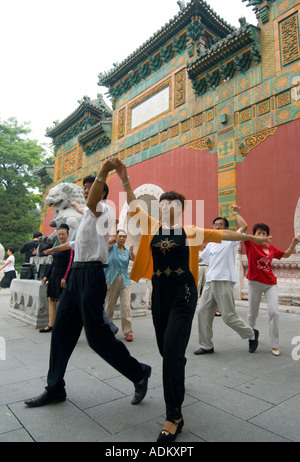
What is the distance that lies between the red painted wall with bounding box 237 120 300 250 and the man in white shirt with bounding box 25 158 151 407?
645 centimetres

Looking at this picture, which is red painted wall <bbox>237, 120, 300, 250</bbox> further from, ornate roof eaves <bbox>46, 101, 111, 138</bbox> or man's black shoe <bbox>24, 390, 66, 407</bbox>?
ornate roof eaves <bbox>46, 101, 111, 138</bbox>

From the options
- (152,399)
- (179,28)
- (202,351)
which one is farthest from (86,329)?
(179,28)

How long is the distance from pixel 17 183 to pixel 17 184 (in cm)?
16

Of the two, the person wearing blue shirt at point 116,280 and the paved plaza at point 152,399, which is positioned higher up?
the person wearing blue shirt at point 116,280

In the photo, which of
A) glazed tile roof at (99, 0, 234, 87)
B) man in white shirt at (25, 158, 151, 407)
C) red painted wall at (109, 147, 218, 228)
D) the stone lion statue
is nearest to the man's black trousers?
man in white shirt at (25, 158, 151, 407)

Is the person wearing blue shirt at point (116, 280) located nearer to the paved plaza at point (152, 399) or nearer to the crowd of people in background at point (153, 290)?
the paved plaza at point (152, 399)

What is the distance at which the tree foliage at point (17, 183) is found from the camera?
22.8 meters

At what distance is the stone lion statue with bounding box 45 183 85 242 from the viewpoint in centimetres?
488

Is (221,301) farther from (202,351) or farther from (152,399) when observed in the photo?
(152,399)

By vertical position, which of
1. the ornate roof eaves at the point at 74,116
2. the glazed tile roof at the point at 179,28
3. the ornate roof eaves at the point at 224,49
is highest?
the glazed tile roof at the point at 179,28

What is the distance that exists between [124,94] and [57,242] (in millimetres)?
11115

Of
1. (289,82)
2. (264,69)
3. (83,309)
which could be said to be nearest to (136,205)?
(83,309)

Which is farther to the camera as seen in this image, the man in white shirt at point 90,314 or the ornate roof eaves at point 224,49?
the ornate roof eaves at point 224,49

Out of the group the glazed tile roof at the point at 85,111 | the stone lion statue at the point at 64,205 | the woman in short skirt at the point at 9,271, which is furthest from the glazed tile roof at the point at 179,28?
the woman in short skirt at the point at 9,271
